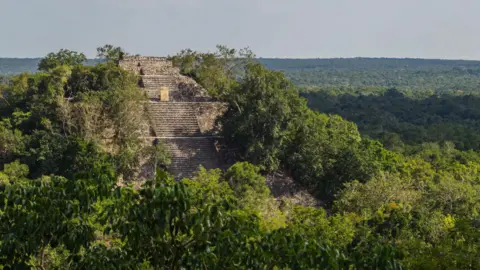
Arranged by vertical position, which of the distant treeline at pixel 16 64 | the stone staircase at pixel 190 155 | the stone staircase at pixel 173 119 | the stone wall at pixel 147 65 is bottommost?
the distant treeline at pixel 16 64

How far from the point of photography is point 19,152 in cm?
1991

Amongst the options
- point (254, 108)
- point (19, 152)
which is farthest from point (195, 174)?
point (19, 152)

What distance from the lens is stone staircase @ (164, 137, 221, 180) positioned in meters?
20.5

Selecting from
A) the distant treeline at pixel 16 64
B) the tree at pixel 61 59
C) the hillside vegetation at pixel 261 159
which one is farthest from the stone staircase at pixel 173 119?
the distant treeline at pixel 16 64

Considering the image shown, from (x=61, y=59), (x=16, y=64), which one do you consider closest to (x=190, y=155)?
(x=61, y=59)

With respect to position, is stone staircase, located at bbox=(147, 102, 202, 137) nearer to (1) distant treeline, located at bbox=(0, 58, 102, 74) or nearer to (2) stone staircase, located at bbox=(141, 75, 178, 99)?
(2) stone staircase, located at bbox=(141, 75, 178, 99)

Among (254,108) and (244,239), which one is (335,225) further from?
(244,239)

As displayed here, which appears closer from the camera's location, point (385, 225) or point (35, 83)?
point (385, 225)

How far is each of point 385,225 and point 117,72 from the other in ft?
37.0

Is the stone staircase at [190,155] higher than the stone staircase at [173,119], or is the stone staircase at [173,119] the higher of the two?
the stone staircase at [173,119]

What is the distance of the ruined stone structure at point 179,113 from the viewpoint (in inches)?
828

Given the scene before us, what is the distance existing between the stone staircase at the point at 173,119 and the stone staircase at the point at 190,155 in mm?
459

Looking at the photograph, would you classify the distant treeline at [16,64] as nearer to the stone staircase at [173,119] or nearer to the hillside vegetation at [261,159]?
the hillside vegetation at [261,159]

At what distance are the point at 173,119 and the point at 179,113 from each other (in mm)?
405
